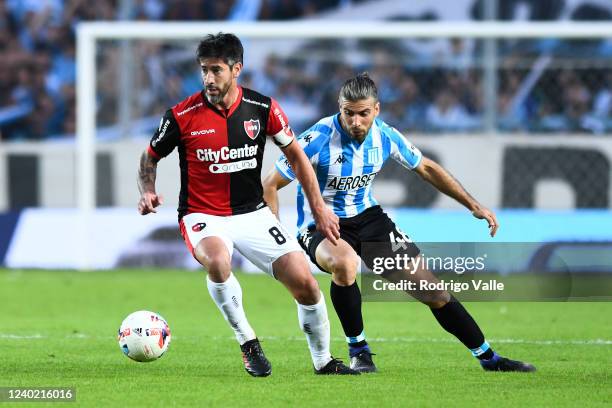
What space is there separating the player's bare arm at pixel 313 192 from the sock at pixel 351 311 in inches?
16.9

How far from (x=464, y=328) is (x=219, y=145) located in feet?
6.42

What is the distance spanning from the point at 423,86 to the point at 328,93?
1370 mm

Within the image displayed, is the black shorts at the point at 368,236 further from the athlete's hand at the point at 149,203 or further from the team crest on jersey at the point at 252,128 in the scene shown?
the athlete's hand at the point at 149,203

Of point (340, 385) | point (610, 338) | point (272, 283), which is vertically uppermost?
point (340, 385)

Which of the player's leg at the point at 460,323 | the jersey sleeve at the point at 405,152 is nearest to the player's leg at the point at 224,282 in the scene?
the player's leg at the point at 460,323

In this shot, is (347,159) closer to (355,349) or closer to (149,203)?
(355,349)

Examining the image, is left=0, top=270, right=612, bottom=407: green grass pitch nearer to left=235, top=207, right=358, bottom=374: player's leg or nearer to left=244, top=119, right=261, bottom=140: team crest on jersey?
left=235, top=207, right=358, bottom=374: player's leg

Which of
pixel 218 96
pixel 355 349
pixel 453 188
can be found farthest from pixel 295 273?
pixel 453 188

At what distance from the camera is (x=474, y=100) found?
1673 centimetres

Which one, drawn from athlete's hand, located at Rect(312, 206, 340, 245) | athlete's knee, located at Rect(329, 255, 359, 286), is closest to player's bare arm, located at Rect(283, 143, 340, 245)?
athlete's hand, located at Rect(312, 206, 340, 245)

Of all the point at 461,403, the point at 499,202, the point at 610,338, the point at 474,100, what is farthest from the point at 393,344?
the point at 474,100

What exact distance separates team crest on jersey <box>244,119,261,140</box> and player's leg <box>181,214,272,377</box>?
59cm

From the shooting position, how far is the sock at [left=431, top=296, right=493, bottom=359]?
7.55 m

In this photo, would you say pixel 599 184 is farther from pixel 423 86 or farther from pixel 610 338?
pixel 610 338
